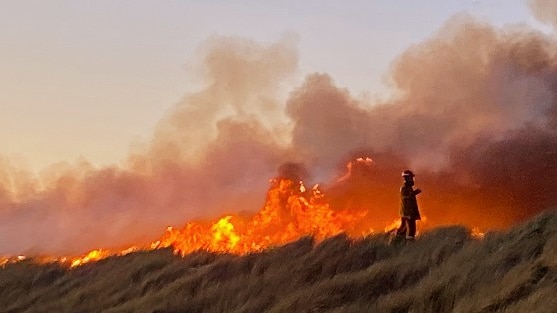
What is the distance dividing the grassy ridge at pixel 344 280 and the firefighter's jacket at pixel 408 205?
0.89 meters

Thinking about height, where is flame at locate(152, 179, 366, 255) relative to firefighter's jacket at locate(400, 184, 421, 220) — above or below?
above

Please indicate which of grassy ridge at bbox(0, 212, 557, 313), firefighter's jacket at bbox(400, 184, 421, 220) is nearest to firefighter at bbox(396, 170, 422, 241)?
firefighter's jacket at bbox(400, 184, 421, 220)

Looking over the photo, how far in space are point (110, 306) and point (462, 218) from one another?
10.2 metres

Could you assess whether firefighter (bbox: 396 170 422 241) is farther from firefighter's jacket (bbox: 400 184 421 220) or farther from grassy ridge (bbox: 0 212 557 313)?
grassy ridge (bbox: 0 212 557 313)

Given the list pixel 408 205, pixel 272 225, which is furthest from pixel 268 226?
pixel 408 205

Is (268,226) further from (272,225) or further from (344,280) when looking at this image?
(344,280)

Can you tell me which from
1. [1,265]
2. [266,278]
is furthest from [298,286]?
[1,265]

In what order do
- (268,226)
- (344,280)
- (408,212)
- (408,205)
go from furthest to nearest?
(268,226) < (408,205) < (408,212) < (344,280)

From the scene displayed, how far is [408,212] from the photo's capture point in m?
13.9

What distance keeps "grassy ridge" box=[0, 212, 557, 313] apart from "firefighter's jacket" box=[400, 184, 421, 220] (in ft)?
2.92

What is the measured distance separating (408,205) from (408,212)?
157mm

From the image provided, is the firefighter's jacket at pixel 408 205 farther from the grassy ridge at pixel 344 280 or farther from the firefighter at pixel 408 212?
the grassy ridge at pixel 344 280

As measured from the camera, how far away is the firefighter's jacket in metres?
13.9

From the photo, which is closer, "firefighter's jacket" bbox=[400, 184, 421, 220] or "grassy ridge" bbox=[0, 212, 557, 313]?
"grassy ridge" bbox=[0, 212, 557, 313]
